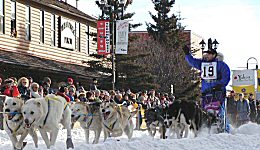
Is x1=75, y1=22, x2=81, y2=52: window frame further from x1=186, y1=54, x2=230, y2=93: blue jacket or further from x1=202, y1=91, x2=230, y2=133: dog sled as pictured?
x1=202, y1=91, x2=230, y2=133: dog sled

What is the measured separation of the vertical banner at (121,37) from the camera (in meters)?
22.8

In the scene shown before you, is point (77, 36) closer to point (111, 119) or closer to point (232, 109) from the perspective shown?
point (232, 109)

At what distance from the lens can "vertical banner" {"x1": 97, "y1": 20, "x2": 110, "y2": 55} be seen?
954 inches

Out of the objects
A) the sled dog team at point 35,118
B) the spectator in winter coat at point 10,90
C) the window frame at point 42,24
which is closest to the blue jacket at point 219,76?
the sled dog team at point 35,118

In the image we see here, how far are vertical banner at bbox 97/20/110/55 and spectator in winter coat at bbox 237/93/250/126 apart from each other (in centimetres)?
719

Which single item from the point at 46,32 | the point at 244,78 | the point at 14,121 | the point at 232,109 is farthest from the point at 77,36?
the point at 14,121

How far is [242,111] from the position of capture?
19.3m

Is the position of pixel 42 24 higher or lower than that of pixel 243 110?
higher

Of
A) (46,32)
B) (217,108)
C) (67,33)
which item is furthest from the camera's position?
(67,33)

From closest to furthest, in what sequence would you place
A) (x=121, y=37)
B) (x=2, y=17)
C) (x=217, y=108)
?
1. (x=217, y=108)
2. (x=121, y=37)
3. (x=2, y=17)

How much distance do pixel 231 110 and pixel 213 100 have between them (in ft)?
19.6

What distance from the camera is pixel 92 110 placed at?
1248 cm

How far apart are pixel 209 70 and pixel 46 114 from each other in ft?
16.0

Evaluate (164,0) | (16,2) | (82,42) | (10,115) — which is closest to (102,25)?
(16,2)
